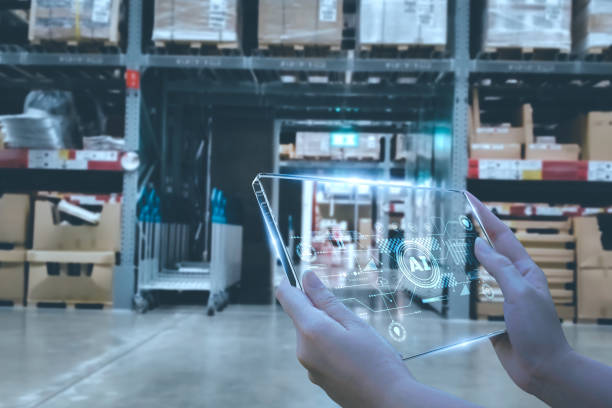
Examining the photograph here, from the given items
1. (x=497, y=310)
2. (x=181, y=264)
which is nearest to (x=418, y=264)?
(x=497, y=310)

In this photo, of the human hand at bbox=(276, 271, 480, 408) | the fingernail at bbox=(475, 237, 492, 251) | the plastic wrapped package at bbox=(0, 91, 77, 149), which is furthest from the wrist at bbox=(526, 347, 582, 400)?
the plastic wrapped package at bbox=(0, 91, 77, 149)

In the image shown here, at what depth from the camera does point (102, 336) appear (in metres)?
3.40

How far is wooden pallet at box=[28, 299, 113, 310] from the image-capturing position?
14.9 ft

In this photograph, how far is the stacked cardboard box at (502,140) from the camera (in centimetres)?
454

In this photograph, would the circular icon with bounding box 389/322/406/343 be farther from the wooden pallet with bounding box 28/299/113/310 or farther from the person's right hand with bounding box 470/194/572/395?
the wooden pallet with bounding box 28/299/113/310

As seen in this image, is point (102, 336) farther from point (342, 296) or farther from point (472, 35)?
point (472, 35)

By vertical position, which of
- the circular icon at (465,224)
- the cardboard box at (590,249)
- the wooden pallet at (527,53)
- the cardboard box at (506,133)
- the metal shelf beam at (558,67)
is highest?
the wooden pallet at (527,53)

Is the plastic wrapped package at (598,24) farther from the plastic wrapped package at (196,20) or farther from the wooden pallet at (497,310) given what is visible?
the plastic wrapped package at (196,20)

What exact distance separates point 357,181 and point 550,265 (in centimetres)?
417

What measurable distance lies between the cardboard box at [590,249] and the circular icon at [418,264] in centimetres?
402

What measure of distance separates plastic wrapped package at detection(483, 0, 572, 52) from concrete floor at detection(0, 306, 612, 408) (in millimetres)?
2600

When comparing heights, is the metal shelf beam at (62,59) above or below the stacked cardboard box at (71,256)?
above

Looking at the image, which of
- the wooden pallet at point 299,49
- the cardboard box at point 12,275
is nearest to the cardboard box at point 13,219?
the cardboard box at point 12,275

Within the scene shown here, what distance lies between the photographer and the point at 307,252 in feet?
2.88
